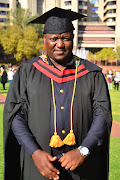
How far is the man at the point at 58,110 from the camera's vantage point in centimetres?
223

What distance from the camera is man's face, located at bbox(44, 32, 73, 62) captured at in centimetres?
227

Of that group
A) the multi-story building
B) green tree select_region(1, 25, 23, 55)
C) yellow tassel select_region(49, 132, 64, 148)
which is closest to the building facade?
the multi-story building

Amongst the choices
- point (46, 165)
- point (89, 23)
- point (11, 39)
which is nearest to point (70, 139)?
point (46, 165)

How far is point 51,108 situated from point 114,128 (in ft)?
20.0

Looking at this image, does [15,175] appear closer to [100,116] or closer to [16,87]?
[16,87]

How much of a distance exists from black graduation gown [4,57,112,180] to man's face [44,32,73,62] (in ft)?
0.76

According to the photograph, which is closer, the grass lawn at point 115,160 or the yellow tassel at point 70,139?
the yellow tassel at point 70,139

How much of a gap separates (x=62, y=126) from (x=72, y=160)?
Answer: 1.17 ft

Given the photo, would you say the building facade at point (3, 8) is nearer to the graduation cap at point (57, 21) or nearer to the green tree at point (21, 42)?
the green tree at point (21, 42)

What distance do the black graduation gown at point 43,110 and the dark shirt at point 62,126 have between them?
2.3 inches

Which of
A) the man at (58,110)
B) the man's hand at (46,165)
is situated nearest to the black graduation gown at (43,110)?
the man at (58,110)

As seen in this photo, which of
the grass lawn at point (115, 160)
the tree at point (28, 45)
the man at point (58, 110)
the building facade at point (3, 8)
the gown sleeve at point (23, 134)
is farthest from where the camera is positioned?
the building facade at point (3, 8)

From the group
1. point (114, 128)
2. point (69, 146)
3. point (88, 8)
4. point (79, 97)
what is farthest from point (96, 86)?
point (88, 8)

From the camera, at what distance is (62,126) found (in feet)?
7.41
